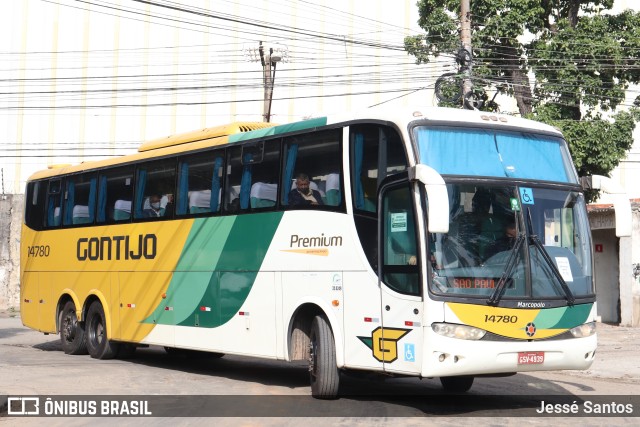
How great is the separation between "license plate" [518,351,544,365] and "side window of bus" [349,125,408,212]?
2423 millimetres

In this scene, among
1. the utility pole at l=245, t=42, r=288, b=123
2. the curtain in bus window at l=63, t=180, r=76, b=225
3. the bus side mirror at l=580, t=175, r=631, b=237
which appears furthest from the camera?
the utility pole at l=245, t=42, r=288, b=123

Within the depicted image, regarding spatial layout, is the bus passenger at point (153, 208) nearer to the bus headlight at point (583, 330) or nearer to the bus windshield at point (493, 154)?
the bus windshield at point (493, 154)

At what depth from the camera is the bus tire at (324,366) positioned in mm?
12258

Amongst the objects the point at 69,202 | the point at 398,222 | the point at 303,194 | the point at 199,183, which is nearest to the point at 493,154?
the point at 398,222

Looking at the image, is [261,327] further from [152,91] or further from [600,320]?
[152,91]

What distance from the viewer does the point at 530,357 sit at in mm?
10875

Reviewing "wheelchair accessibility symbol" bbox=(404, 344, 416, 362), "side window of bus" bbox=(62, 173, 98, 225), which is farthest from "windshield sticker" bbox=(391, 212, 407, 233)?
"side window of bus" bbox=(62, 173, 98, 225)

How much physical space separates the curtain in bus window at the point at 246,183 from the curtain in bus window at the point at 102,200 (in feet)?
15.5

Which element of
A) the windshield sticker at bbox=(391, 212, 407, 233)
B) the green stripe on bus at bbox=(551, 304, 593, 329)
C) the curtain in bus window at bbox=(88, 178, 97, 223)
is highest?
the curtain in bus window at bbox=(88, 178, 97, 223)

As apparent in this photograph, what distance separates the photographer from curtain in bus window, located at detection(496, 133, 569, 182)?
11.6 m

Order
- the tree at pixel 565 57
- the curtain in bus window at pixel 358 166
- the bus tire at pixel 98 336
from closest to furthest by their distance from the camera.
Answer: the curtain in bus window at pixel 358 166
the bus tire at pixel 98 336
the tree at pixel 565 57

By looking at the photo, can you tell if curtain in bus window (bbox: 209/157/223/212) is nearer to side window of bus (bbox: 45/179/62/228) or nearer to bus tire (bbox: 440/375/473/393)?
bus tire (bbox: 440/375/473/393)

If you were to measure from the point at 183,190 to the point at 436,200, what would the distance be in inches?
270

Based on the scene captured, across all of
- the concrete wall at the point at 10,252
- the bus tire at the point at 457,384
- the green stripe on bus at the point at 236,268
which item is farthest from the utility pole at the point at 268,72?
the bus tire at the point at 457,384
